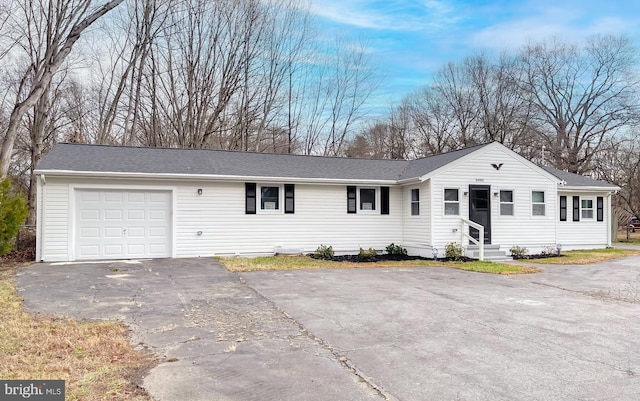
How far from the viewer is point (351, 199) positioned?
Result: 49.5 ft

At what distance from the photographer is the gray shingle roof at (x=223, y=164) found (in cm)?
1249

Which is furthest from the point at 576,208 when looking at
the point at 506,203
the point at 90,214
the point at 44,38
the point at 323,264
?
the point at 44,38

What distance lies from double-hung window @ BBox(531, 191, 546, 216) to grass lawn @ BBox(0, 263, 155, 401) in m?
14.4

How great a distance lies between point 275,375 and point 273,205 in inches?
411

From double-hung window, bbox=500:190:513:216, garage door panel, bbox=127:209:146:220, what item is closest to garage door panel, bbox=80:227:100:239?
garage door panel, bbox=127:209:146:220

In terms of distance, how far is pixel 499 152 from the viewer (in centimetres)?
1491

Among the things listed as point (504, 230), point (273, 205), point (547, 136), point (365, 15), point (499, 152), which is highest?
point (365, 15)

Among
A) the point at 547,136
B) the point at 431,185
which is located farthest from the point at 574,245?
the point at 547,136

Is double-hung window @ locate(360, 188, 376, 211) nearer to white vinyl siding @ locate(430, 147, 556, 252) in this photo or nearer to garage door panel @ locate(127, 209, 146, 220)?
white vinyl siding @ locate(430, 147, 556, 252)

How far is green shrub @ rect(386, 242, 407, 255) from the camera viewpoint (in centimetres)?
1510

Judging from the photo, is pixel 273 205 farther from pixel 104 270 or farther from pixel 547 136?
pixel 547 136

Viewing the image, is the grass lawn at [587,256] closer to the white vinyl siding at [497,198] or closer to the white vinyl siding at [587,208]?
the white vinyl siding at [497,198]

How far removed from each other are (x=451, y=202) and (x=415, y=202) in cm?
125

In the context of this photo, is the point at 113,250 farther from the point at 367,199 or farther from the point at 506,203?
the point at 506,203
